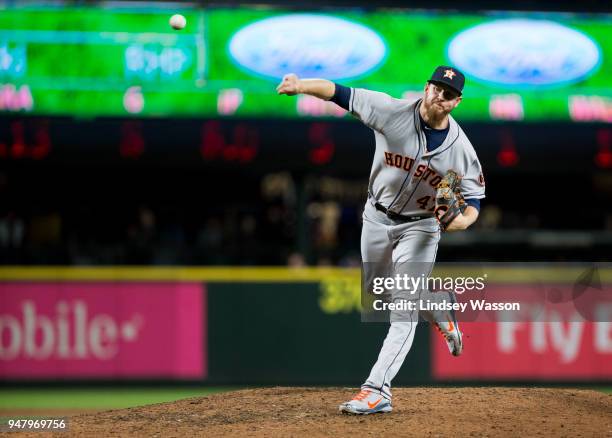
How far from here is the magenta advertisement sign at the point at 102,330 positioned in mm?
9180

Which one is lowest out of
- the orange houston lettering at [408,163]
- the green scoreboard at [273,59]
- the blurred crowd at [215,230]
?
the blurred crowd at [215,230]

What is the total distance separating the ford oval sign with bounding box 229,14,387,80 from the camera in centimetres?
973

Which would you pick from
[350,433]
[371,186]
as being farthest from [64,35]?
[350,433]

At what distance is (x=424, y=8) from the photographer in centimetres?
1003

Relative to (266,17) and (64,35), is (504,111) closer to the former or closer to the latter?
(266,17)

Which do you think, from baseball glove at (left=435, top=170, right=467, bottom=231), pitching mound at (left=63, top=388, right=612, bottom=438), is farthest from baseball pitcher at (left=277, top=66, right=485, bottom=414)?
pitching mound at (left=63, top=388, right=612, bottom=438)

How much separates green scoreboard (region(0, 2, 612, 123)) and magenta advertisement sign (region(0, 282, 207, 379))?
64.8 inches

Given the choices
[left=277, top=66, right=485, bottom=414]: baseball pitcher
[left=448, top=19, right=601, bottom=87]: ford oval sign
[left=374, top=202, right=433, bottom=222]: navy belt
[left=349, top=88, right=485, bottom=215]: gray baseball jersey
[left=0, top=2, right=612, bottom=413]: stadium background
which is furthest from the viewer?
[left=448, top=19, right=601, bottom=87]: ford oval sign

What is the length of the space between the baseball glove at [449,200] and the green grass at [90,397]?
3.86 metres

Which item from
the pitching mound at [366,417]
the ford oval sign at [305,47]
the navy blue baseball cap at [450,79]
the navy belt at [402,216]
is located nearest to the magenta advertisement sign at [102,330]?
the ford oval sign at [305,47]

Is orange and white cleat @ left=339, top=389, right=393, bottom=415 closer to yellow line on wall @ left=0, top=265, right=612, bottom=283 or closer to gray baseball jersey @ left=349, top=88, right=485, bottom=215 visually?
gray baseball jersey @ left=349, top=88, right=485, bottom=215

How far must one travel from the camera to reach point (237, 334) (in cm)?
933

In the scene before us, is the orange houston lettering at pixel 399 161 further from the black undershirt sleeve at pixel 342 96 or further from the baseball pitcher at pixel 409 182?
the black undershirt sleeve at pixel 342 96

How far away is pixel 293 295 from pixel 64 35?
3136mm
